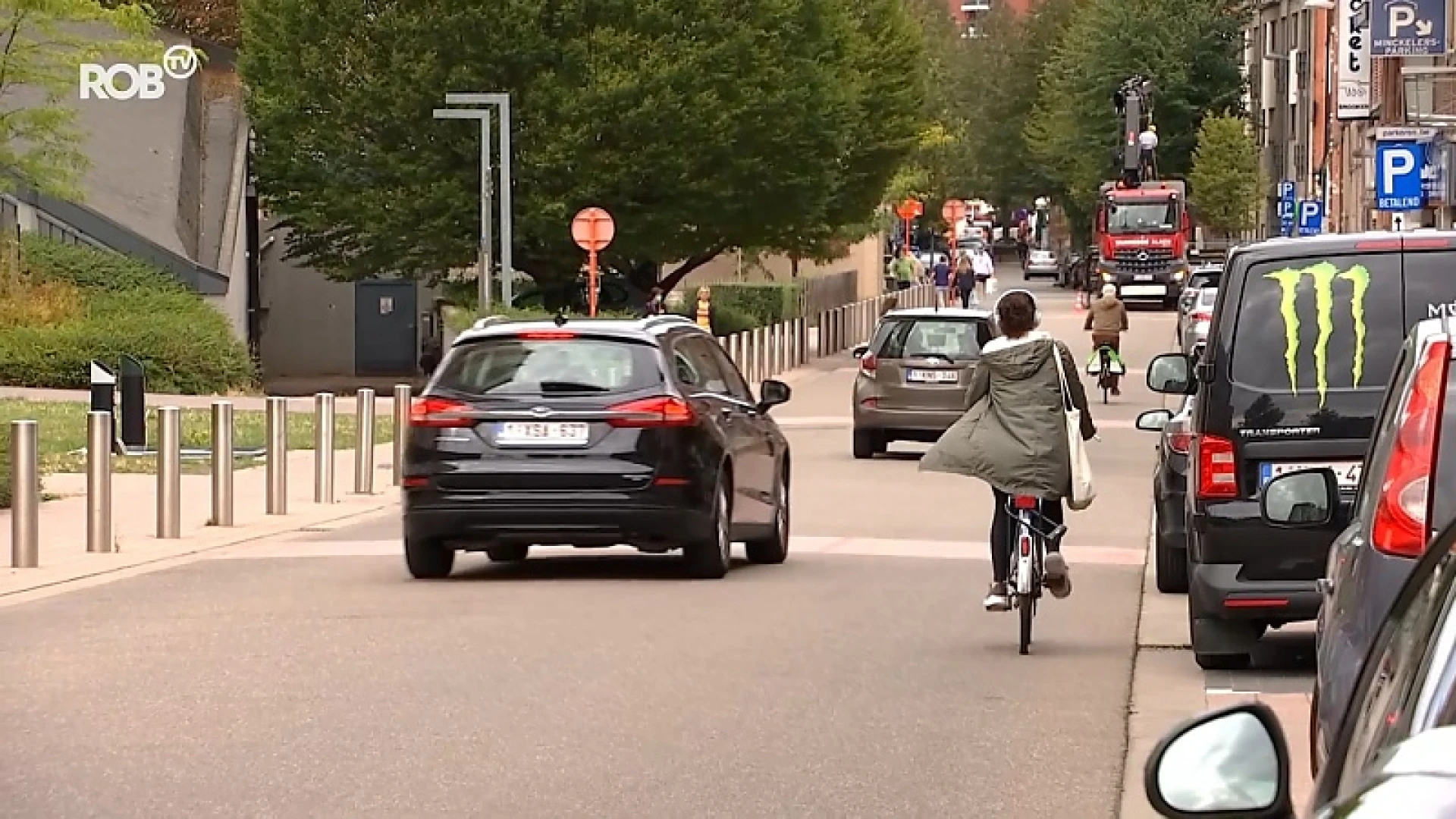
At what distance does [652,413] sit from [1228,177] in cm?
7273

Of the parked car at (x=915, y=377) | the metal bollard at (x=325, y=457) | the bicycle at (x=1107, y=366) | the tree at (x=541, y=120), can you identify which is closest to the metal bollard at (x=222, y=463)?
the metal bollard at (x=325, y=457)

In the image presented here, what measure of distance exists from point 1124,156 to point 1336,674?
76.5m

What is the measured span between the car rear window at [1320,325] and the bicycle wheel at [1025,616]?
67.9 inches

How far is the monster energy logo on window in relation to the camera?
1130 cm

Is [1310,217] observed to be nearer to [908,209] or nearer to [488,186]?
[908,209]

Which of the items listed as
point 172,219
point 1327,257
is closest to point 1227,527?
point 1327,257

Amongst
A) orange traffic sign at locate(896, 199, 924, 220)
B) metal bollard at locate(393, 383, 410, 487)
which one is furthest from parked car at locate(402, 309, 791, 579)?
orange traffic sign at locate(896, 199, 924, 220)

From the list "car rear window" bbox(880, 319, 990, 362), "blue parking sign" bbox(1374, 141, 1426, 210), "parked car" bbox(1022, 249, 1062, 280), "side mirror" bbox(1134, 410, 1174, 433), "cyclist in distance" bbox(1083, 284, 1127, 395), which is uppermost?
"parked car" bbox(1022, 249, 1062, 280)

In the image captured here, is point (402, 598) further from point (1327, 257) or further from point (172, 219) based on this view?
point (172, 219)

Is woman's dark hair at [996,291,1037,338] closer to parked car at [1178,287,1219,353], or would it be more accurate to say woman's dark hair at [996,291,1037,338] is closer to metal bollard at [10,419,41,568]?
metal bollard at [10,419,41,568]

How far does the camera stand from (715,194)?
49.1m

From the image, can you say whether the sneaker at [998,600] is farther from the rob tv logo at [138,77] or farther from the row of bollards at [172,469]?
the rob tv logo at [138,77]

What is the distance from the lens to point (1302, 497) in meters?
6.74

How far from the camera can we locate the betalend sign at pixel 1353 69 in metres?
60.4
